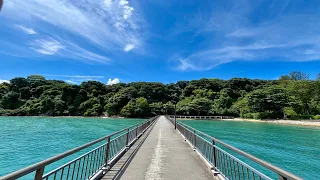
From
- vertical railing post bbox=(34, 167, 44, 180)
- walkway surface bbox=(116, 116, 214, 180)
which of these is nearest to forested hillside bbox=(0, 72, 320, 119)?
walkway surface bbox=(116, 116, 214, 180)

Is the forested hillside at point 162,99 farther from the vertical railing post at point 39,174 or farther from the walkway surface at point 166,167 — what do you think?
the vertical railing post at point 39,174

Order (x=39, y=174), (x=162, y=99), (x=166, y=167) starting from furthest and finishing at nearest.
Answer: (x=162, y=99) < (x=166, y=167) < (x=39, y=174)

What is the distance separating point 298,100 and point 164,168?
6629 centimetres

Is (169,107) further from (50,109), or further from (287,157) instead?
(287,157)

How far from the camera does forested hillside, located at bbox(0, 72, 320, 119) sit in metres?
57.2

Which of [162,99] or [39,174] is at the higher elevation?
[162,99]

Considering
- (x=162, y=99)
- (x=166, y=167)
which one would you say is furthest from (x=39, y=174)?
(x=162, y=99)

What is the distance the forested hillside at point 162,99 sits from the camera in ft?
188

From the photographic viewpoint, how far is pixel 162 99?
290 ft


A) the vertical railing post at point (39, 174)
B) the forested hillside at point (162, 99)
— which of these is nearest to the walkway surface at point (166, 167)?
the vertical railing post at point (39, 174)

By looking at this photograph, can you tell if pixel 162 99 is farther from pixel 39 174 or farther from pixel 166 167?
pixel 39 174

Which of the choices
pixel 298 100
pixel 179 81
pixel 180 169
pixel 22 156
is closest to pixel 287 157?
pixel 180 169

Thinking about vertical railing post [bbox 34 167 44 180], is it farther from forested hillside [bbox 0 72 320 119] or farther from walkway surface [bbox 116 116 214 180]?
forested hillside [bbox 0 72 320 119]

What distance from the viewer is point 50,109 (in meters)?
80.2
